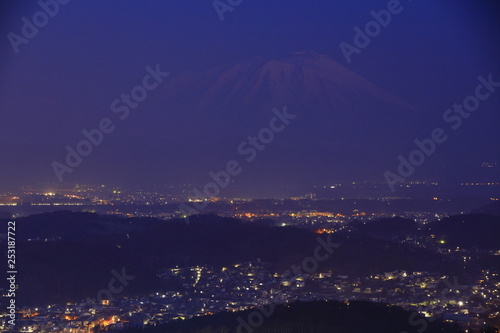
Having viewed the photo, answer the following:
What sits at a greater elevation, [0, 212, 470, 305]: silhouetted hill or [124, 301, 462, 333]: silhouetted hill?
[0, 212, 470, 305]: silhouetted hill

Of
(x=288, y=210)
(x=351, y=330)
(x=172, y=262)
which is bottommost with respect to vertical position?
(x=351, y=330)

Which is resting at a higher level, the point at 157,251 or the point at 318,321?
the point at 157,251

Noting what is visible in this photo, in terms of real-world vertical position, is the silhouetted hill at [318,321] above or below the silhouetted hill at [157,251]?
below

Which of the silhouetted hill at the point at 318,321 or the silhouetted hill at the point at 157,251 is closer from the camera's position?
the silhouetted hill at the point at 318,321

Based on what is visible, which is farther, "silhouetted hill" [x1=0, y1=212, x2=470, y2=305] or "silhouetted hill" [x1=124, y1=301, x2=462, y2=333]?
"silhouetted hill" [x1=0, y1=212, x2=470, y2=305]

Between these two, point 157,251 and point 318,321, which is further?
point 157,251

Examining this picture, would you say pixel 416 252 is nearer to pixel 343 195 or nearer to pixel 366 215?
pixel 366 215

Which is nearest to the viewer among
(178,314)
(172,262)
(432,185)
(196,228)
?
(178,314)

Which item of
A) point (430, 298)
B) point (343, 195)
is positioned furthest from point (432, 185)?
point (430, 298)
